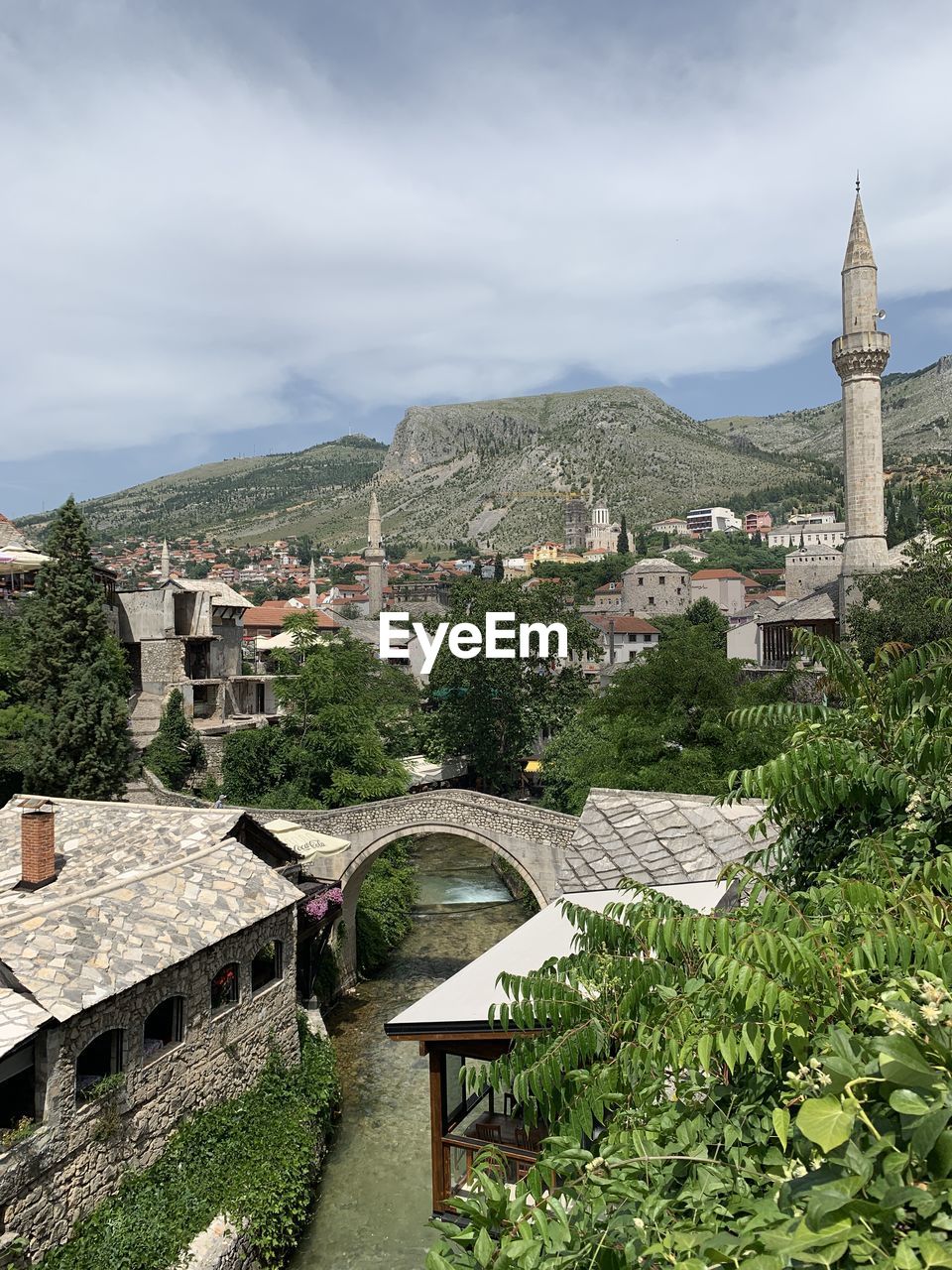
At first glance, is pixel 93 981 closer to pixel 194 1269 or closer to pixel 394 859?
pixel 194 1269

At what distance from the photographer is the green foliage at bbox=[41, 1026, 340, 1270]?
961 centimetres

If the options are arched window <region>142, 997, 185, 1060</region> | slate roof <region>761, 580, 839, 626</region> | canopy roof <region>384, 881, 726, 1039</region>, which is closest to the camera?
canopy roof <region>384, 881, 726, 1039</region>

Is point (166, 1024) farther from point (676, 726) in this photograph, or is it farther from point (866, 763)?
point (676, 726)

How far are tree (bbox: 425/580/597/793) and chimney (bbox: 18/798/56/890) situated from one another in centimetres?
2068

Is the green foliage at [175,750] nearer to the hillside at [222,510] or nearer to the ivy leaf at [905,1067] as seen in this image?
the ivy leaf at [905,1067]

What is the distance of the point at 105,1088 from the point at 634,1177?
9566 mm

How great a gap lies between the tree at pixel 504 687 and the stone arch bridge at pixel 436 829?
12.4 meters

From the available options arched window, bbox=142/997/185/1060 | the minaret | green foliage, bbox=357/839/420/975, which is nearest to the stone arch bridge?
green foliage, bbox=357/839/420/975

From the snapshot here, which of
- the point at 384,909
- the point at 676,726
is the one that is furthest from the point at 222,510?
the point at 676,726

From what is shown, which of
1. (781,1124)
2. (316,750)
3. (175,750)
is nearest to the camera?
(781,1124)

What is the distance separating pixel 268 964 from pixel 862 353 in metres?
28.7

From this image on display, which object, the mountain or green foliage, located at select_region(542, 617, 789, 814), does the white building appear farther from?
green foliage, located at select_region(542, 617, 789, 814)

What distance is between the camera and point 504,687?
3303cm

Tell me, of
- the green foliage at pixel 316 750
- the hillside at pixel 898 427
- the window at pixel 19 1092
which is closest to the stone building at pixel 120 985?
the window at pixel 19 1092
